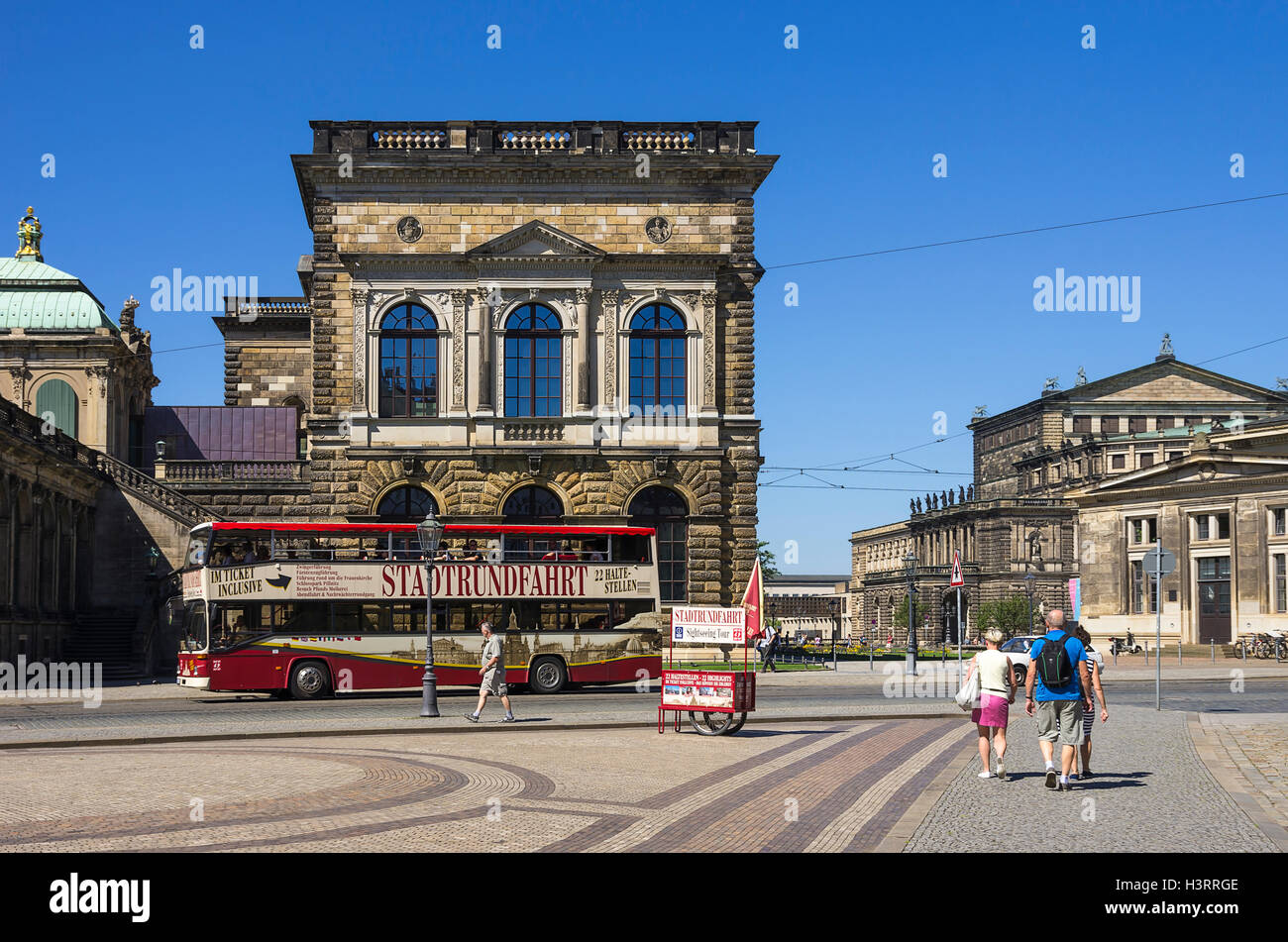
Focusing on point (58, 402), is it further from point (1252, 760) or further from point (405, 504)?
point (1252, 760)

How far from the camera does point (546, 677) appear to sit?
38.5m

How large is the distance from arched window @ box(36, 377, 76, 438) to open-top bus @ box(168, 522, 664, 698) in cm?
2310

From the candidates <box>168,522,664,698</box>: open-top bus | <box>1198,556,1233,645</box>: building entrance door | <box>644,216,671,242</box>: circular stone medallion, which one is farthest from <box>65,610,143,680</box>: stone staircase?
<box>1198,556,1233,645</box>: building entrance door

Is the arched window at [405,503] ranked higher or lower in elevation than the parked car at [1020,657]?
higher

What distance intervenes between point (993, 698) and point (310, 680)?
23.7m

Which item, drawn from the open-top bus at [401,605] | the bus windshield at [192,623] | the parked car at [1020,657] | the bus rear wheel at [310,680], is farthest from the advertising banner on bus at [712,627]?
the bus windshield at [192,623]

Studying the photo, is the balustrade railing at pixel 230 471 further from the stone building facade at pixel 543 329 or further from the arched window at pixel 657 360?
the arched window at pixel 657 360

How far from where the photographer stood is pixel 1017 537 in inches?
5610

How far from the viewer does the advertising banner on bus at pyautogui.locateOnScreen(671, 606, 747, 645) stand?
25531 mm

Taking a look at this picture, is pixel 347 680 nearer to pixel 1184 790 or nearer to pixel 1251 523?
pixel 1184 790

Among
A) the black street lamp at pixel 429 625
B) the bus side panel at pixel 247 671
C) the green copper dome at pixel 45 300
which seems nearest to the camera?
the black street lamp at pixel 429 625

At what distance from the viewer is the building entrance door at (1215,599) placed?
296 feet

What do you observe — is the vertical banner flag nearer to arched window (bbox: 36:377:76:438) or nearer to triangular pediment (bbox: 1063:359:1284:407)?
arched window (bbox: 36:377:76:438)

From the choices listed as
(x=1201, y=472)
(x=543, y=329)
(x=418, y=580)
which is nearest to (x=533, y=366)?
(x=543, y=329)
